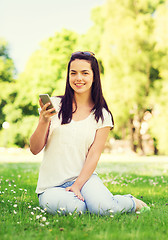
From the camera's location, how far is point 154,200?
16.5 feet

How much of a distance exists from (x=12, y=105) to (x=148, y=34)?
19693mm

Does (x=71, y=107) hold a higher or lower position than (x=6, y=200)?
higher

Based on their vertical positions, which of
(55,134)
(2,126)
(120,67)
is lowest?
(2,126)

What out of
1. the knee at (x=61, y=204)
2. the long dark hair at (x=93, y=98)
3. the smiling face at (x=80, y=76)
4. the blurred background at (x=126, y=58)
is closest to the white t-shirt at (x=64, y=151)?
the long dark hair at (x=93, y=98)

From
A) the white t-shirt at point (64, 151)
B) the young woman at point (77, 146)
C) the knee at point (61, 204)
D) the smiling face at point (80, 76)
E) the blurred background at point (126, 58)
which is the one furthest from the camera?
the blurred background at point (126, 58)

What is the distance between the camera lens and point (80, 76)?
4043 millimetres

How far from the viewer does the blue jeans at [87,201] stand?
11.7 feet

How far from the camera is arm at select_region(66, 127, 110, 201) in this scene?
12.2 ft

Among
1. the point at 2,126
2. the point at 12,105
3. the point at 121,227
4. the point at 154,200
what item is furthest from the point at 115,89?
the point at 121,227

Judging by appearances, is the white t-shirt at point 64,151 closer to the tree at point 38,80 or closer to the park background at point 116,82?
the park background at point 116,82

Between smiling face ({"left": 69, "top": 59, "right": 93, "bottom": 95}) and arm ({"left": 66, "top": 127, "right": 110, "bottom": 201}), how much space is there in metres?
0.59

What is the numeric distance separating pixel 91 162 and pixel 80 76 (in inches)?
42.4

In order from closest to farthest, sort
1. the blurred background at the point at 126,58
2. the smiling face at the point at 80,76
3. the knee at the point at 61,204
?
the knee at the point at 61,204
the smiling face at the point at 80,76
the blurred background at the point at 126,58

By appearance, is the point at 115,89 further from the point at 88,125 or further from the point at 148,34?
the point at 88,125
